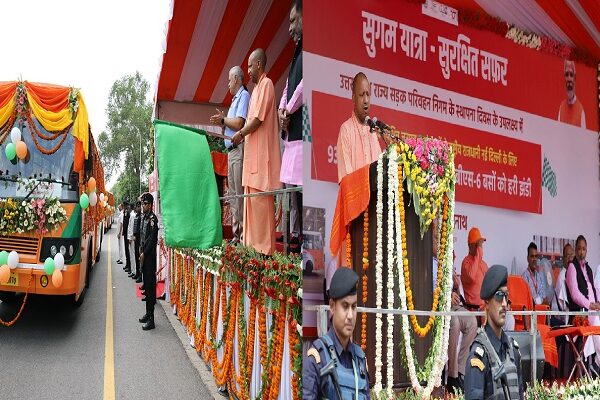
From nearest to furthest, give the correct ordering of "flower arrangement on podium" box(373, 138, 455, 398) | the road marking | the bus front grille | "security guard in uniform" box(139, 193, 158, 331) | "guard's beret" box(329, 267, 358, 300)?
"guard's beret" box(329, 267, 358, 300) < "flower arrangement on podium" box(373, 138, 455, 398) < the road marking < the bus front grille < "security guard in uniform" box(139, 193, 158, 331)

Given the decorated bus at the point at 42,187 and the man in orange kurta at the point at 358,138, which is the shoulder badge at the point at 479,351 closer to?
the man in orange kurta at the point at 358,138

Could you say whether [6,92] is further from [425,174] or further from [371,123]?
[425,174]

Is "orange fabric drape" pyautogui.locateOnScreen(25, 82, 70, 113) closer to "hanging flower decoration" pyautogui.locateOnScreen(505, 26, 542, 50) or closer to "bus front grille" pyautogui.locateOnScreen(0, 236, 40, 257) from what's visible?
"bus front grille" pyautogui.locateOnScreen(0, 236, 40, 257)

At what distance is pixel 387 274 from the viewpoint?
4.16 m

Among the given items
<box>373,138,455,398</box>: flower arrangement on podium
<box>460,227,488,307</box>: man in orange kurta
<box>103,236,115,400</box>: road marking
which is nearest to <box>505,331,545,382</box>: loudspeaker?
<box>460,227,488,307</box>: man in orange kurta

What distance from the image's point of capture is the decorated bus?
816cm

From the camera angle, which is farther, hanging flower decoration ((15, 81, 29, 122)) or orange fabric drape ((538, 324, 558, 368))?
hanging flower decoration ((15, 81, 29, 122))

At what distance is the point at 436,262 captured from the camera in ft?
14.6

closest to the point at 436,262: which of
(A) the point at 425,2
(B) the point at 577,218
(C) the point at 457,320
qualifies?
(C) the point at 457,320

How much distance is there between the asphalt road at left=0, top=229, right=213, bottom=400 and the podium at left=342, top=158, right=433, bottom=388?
3028 millimetres

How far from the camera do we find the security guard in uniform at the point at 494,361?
3.34 m

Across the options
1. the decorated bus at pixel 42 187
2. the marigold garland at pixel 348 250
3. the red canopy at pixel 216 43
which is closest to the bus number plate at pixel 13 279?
the decorated bus at pixel 42 187

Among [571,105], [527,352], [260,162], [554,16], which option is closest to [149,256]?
[260,162]

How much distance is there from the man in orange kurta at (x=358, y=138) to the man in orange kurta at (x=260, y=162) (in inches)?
40.0
